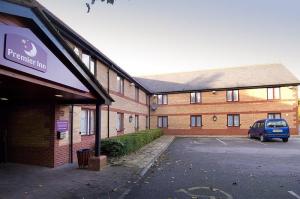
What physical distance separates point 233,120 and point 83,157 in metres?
24.2

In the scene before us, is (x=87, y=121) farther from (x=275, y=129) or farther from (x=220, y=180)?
(x=275, y=129)

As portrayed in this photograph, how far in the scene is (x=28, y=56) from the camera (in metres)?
5.99

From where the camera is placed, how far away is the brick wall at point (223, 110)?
30.0 meters

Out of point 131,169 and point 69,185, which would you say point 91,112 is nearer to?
point 131,169

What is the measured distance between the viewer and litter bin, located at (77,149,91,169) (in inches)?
398

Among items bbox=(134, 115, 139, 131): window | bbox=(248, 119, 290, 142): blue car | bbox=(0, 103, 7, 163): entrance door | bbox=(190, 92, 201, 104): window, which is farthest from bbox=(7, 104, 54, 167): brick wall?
bbox=(190, 92, 201, 104): window

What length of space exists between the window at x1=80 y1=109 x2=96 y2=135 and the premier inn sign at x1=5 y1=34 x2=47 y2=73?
6808 mm

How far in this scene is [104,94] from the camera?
10094 mm

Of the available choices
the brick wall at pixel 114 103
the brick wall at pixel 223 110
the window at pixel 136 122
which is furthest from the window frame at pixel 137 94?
the brick wall at pixel 223 110

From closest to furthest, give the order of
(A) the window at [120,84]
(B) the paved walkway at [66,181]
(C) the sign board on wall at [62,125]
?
(B) the paved walkway at [66,181] → (C) the sign board on wall at [62,125] → (A) the window at [120,84]

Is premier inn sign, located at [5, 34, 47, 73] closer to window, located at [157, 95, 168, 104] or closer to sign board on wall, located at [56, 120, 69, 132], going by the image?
sign board on wall, located at [56, 120, 69, 132]

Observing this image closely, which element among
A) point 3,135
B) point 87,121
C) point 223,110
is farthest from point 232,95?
point 3,135

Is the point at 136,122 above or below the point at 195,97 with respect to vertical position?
below

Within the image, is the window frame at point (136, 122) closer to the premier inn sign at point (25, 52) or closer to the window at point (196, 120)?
the window at point (196, 120)
